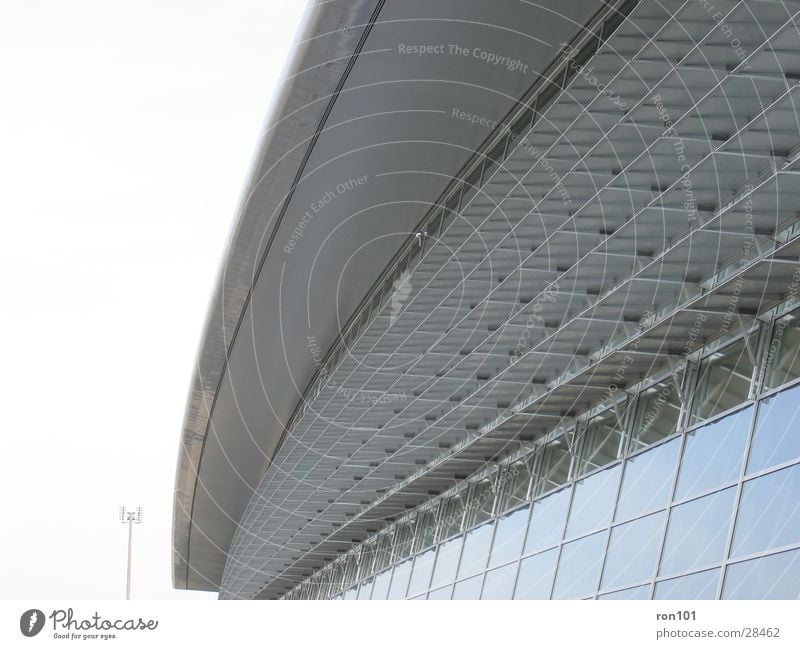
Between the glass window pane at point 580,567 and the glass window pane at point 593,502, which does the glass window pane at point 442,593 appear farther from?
the glass window pane at point 580,567

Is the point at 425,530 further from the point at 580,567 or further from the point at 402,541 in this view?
the point at 580,567

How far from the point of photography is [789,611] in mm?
11922

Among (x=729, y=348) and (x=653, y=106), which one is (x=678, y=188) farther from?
(x=729, y=348)

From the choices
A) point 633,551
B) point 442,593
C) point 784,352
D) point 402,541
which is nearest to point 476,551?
point 442,593

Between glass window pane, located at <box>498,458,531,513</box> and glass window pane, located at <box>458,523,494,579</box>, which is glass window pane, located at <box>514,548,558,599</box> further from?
glass window pane, located at <box>458,523,494,579</box>

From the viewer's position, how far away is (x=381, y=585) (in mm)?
47969

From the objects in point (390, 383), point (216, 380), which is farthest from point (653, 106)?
point (216, 380)

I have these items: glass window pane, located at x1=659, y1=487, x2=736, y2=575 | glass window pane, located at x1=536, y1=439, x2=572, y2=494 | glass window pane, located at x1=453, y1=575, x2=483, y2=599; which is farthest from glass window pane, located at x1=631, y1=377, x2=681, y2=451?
glass window pane, located at x1=453, y1=575, x2=483, y2=599

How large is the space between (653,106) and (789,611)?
28.8 feet

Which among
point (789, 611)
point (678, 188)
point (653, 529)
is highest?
point (678, 188)

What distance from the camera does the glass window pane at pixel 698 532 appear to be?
69.8ft

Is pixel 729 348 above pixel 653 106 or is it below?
below

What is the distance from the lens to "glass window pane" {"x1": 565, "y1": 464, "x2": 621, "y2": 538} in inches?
1064

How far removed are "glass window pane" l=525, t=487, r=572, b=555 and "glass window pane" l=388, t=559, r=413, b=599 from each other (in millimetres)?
12728
